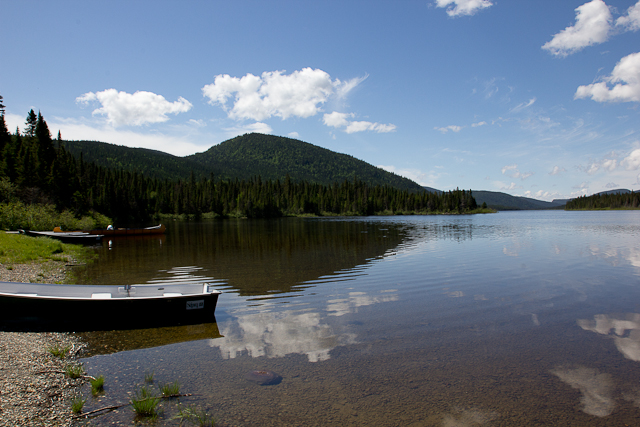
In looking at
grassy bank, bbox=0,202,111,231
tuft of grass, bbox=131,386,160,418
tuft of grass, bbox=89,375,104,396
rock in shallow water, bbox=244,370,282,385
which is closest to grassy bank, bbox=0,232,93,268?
tuft of grass, bbox=89,375,104,396

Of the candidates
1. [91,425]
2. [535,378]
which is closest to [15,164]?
[91,425]

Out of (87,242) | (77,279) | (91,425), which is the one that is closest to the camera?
(91,425)

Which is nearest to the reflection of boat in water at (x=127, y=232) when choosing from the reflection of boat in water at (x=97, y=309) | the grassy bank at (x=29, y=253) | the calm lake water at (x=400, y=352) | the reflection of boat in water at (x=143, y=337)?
the grassy bank at (x=29, y=253)

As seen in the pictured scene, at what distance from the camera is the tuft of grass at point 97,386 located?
724cm

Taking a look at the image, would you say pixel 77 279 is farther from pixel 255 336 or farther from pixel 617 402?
pixel 617 402

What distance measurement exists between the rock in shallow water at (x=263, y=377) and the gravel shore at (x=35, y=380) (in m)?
3.45

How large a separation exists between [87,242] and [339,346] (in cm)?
4104

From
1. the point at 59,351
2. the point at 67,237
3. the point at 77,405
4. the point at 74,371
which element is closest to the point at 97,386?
the point at 77,405

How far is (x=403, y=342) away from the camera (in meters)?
10.3

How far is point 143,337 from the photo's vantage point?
11.0 meters

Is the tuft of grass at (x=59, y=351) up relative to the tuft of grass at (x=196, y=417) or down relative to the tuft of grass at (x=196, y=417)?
up

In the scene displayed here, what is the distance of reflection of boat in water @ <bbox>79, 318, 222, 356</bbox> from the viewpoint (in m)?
10.1

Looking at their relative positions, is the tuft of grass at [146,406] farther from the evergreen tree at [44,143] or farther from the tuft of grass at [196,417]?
the evergreen tree at [44,143]

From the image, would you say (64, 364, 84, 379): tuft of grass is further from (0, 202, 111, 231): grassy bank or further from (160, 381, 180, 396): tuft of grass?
(0, 202, 111, 231): grassy bank
